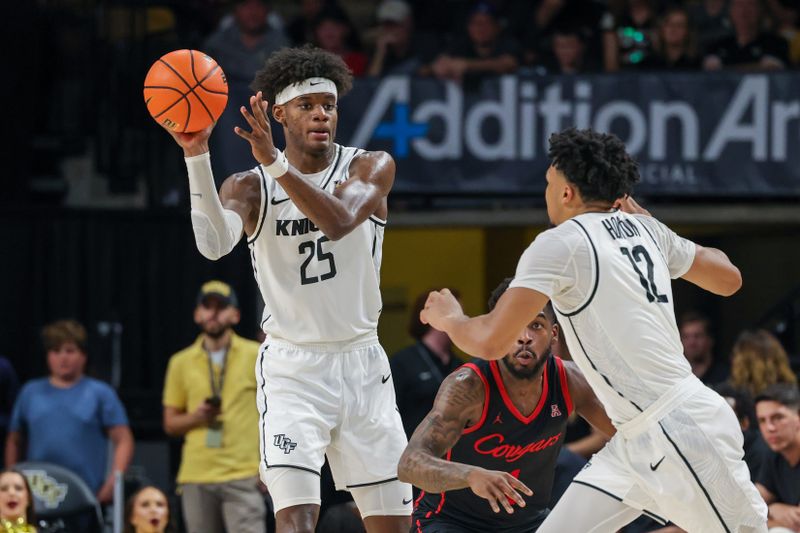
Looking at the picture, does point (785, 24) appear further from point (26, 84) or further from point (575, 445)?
point (26, 84)

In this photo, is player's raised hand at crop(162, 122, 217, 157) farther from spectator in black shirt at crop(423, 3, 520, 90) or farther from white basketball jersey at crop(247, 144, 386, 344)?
spectator in black shirt at crop(423, 3, 520, 90)

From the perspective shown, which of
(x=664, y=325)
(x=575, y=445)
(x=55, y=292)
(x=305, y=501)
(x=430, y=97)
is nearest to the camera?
(x=664, y=325)

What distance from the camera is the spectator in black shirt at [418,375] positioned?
9.88m

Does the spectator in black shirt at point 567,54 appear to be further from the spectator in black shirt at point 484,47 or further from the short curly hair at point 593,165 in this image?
the short curly hair at point 593,165

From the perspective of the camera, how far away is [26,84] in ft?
43.0

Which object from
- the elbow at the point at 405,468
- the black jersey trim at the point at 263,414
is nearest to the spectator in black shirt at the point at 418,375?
the black jersey trim at the point at 263,414

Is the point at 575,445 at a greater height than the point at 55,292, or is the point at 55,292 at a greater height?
the point at 55,292

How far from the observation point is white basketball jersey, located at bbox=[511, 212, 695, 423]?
208 inches

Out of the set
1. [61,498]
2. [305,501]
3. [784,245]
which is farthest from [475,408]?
[784,245]

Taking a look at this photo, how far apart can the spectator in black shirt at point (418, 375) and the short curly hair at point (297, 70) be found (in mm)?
3751

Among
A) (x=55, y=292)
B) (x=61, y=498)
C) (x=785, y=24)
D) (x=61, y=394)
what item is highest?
(x=785, y=24)

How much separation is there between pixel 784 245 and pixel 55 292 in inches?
271

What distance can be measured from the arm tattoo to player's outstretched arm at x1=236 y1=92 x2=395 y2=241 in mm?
802

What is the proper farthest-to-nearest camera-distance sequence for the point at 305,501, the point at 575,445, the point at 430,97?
the point at 430,97, the point at 575,445, the point at 305,501
